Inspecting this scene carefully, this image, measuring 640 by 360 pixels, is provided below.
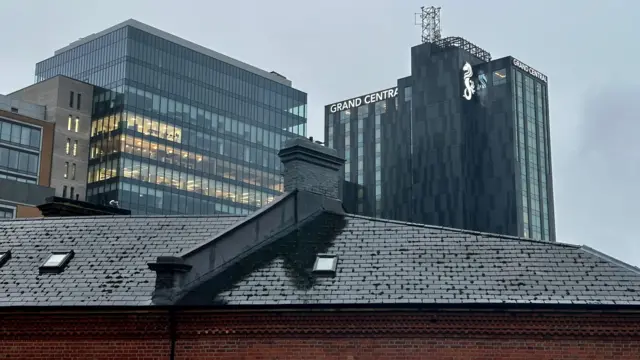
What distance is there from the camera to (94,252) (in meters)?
21.8

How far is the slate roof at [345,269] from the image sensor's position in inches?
717

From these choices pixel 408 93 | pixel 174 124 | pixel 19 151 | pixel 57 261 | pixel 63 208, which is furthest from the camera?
pixel 408 93

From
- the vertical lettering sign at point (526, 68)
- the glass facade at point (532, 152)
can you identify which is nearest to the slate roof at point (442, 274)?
the glass facade at point (532, 152)

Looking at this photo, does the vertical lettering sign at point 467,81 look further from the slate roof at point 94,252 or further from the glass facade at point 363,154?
the slate roof at point 94,252

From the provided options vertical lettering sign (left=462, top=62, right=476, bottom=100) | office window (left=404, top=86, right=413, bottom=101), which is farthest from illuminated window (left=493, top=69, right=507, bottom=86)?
office window (left=404, top=86, right=413, bottom=101)

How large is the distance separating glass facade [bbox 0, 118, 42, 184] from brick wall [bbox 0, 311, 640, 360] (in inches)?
2932

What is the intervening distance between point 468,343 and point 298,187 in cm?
795

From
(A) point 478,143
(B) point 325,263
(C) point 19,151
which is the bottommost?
(B) point 325,263

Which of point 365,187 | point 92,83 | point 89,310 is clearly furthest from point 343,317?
point 365,187

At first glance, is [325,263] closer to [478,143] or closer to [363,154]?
[478,143]

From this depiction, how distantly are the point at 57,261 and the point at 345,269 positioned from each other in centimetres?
772

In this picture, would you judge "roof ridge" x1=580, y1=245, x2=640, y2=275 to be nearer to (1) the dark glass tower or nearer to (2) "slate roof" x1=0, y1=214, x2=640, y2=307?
(2) "slate roof" x1=0, y1=214, x2=640, y2=307

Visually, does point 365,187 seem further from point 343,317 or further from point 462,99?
point 343,317

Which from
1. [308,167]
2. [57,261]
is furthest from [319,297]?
[57,261]
